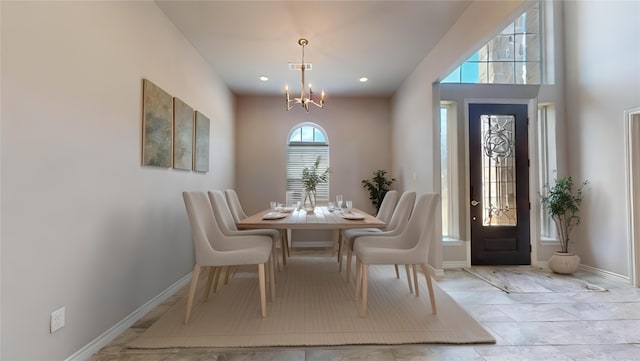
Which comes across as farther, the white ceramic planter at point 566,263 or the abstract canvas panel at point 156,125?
the white ceramic planter at point 566,263

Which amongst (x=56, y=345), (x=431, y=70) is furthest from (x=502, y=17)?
(x=56, y=345)

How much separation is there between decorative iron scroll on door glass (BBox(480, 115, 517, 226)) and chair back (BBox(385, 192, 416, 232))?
1489 millimetres

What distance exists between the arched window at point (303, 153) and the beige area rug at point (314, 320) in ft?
8.89

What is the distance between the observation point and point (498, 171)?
4266 millimetres

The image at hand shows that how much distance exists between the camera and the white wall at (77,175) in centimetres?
148

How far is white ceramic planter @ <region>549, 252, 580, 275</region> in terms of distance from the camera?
375 cm

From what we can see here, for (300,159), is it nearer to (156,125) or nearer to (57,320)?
(156,125)

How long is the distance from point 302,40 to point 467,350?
319cm

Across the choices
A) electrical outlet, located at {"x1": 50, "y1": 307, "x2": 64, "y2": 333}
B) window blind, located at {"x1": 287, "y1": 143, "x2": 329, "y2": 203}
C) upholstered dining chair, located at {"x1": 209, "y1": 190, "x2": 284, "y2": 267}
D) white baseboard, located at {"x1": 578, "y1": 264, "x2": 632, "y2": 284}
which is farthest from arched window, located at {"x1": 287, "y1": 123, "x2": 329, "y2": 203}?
electrical outlet, located at {"x1": 50, "y1": 307, "x2": 64, "y2": 333}

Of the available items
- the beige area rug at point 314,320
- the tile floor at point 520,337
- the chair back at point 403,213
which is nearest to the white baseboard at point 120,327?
the tile floor at point 520,337

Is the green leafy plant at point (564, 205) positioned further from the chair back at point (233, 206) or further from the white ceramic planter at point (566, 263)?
the chair back at point (233, 206)

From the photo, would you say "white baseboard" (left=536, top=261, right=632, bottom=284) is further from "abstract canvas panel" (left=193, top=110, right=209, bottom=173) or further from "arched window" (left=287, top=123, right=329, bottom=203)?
"abstract canvas panel" (left=193, top=110, right=209, bottom=173)

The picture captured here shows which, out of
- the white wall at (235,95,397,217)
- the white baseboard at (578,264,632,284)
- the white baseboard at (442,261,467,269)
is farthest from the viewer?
the white wall at (235,95,397,217)

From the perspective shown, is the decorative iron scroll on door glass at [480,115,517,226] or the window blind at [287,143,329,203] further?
the window blind at [287,143,329,203]
